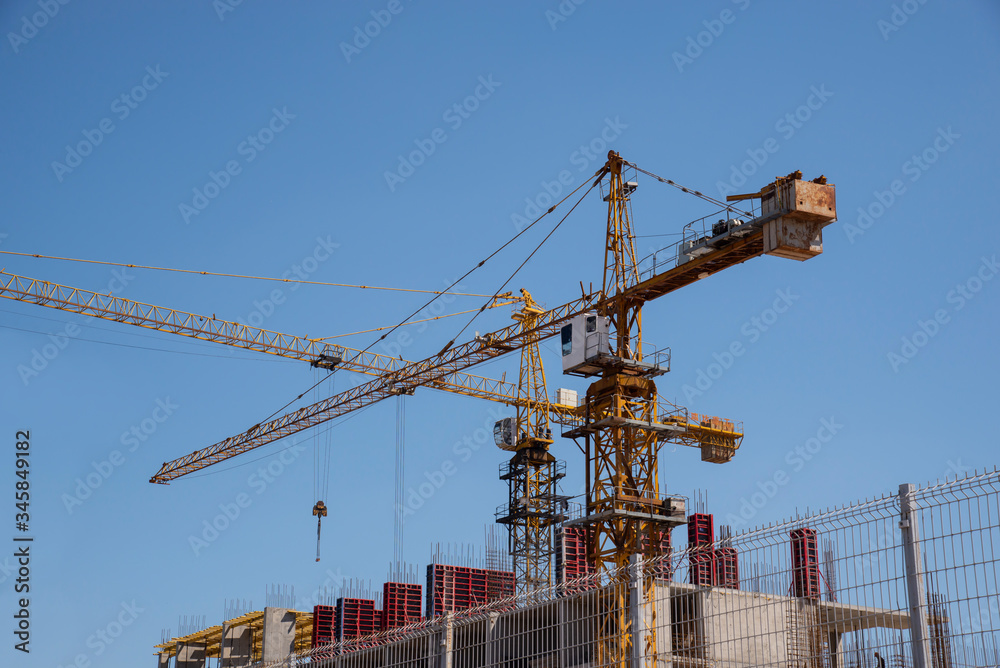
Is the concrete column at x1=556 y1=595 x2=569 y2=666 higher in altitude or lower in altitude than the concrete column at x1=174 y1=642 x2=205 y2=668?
lower

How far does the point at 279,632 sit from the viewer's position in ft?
203

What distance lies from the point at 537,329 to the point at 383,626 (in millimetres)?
26014

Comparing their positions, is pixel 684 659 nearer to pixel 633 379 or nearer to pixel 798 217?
pixel 798 217

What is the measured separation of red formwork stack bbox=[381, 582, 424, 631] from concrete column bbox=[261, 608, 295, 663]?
11.3m

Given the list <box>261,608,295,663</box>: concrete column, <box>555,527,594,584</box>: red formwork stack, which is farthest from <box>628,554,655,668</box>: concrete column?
<box>261,608,295,663</box>: concrete column

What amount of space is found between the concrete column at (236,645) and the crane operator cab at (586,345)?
84.0 ft

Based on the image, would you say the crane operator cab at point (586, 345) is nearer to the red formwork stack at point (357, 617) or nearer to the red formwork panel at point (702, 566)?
the red formwork stack at point (357, 617)

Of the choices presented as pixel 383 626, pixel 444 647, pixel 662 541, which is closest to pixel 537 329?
pixel 662 541

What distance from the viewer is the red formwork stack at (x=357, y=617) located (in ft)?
174

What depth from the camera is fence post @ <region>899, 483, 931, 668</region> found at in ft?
61.8

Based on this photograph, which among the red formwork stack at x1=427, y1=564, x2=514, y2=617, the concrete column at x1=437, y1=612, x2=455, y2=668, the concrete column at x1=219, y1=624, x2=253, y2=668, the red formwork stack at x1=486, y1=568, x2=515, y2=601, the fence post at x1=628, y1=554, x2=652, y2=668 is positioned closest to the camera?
the fence post at x1=628, y1=554, x2=652, y2=668

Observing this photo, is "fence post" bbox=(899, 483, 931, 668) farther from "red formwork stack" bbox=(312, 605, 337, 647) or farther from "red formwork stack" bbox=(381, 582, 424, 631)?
"red formwork stack" bbox=(312, 605, 337, 647)

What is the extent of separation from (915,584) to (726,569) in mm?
4224

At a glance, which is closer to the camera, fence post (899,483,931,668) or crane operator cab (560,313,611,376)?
fence post (899,483,931,668)
